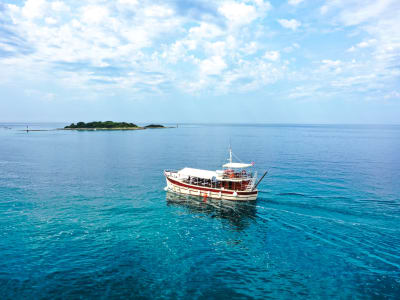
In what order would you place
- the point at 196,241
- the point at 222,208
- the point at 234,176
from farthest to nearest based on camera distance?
the point at 234,176 → the point at 222,208 → the point at 196,241

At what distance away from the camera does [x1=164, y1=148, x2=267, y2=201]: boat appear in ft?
175

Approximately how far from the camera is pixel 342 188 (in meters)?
58.6

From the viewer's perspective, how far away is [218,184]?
56125 mm

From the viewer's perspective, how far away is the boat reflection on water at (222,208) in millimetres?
43622

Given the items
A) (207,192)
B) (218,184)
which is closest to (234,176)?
(218,184)

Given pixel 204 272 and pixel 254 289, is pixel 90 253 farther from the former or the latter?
pixel 254 289

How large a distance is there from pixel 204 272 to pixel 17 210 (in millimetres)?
37870

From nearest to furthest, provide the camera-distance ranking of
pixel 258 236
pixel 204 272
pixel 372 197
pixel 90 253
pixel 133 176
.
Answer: pixel 204 272
pixel 90 253
pixel 258 236
pixel 372 197
pixel 133 176

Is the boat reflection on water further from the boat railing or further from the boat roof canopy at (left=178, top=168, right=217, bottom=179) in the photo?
the boat railing

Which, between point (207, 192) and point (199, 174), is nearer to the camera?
point (207, 192)

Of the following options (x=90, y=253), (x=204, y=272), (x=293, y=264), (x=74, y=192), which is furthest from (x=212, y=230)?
(x=74, y=192)

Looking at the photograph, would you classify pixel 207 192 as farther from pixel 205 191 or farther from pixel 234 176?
pixel 234 176

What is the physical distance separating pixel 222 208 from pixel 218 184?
7783 mm

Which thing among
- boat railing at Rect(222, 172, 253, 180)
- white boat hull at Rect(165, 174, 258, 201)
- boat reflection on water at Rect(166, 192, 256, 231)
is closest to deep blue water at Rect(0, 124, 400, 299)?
boat reflection on water at Rect(166, 192, 256, 231)
